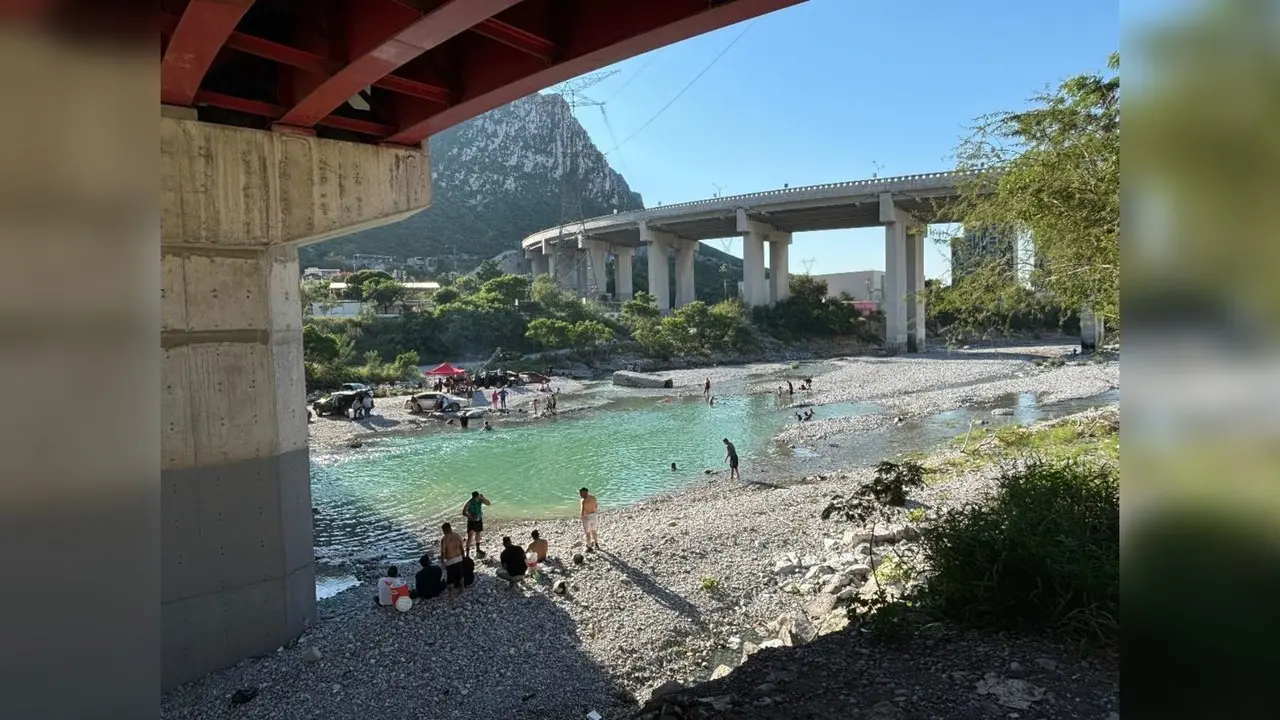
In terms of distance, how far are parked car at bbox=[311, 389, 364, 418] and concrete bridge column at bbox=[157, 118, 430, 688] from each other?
2252cm

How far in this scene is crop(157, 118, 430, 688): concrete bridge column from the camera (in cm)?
764

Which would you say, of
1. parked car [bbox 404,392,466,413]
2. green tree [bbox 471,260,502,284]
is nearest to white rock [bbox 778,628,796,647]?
parked car [bbox 404,392,466,413]

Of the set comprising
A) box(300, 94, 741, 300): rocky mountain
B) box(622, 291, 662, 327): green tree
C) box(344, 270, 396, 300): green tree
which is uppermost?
box(300, 94, 741, 300): rocky mountain

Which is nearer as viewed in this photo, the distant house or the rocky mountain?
the distant house

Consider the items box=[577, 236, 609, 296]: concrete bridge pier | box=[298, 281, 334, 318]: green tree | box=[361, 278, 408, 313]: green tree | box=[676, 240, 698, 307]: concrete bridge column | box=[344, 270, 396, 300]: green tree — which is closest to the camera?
box=[298, 281, 334, 318]: green tree

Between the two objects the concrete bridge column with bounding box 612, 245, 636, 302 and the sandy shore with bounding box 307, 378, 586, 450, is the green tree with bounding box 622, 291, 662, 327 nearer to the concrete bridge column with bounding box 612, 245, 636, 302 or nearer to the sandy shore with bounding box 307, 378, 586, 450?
the sandy shore with bounding box 307, 378, 586, 450

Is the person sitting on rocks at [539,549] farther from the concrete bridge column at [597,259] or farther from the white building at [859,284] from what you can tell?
the white building at [859,284]

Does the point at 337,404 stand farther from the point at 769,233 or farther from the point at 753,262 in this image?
the point at 769,233

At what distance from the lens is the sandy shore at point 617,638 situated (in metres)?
5.22
